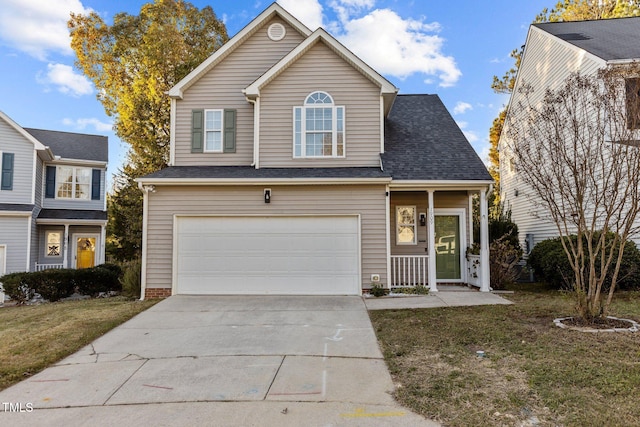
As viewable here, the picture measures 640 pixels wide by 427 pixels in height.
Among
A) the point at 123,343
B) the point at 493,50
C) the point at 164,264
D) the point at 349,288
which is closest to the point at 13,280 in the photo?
the point at 164,264

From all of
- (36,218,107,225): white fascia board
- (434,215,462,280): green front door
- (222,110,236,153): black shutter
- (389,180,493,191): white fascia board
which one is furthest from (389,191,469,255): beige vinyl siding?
(36,218,107,225): white fascia board

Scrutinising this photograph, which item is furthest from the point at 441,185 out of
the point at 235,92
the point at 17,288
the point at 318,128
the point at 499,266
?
the point at 17,288

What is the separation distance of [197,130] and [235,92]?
157 centimetres

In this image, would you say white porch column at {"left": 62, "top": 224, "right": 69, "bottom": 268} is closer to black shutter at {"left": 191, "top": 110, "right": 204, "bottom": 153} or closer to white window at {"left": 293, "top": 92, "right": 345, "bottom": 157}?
black shutter at {"left": 191, "top": 110, "right": 204, "bottom": 153}

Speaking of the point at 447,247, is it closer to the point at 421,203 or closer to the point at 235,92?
the point at 421,203

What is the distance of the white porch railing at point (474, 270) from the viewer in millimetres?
10219

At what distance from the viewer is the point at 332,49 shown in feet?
34.8

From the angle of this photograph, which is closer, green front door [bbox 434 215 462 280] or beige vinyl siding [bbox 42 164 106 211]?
green front door [bbox 434 215 462 280]

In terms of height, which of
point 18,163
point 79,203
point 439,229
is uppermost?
point 18,163

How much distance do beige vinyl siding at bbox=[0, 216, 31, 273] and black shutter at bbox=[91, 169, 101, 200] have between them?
3361mm

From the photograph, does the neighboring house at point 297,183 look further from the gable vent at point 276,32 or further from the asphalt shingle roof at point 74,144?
the asphalt shingle roof at point 74,144

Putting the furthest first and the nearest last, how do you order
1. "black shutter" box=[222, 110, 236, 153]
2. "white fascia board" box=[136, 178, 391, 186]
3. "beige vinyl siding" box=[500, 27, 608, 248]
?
"beige vinyl siding" box=[500, 27, 608, 248] < "black shutter" box=[222, 110, 236, 153] < "white fascia board" box=[136, 178, 391, 186]

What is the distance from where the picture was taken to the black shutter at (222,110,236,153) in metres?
11.1

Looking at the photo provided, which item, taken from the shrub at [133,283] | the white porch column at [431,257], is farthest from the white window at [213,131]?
the white porch column at [431,257]
